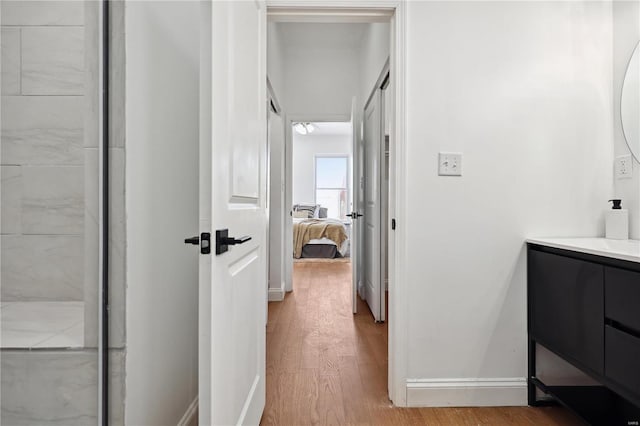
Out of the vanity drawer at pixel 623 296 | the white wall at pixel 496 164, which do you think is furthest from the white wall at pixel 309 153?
the vanity drawer at pixel 623 296

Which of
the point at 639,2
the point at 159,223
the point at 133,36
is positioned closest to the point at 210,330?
the point at 159,223

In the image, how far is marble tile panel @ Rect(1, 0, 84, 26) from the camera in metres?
0.73

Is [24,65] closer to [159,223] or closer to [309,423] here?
[159,223]

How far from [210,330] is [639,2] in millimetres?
2305

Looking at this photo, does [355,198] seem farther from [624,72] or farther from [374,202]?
[624,72]

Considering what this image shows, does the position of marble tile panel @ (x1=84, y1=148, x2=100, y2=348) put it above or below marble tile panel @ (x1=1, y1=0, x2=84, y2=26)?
below

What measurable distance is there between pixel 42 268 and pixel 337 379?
5.42ft

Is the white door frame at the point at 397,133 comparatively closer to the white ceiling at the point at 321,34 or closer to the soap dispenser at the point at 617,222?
the soap dispenser at the point at 617,222

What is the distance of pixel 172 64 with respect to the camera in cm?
137

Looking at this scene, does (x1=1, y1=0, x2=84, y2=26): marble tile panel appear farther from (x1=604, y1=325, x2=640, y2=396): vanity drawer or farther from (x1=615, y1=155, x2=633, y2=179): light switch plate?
(x1=615, y1=155, x2=633, y2=179): light switch plate

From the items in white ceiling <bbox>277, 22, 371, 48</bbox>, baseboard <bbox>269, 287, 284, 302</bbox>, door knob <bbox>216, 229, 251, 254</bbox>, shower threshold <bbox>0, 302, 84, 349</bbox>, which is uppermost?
white ceiling <bbox>277, 22, 371, 48</bbox>

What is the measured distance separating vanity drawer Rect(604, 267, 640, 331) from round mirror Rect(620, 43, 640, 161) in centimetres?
75

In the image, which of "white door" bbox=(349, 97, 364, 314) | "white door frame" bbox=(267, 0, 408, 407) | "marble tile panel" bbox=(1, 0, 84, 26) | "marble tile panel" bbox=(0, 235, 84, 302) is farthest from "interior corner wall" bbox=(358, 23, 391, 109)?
"marble tile panel" bbox=(0, 235, 84, 302)

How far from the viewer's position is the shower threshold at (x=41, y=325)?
29.5 inches
